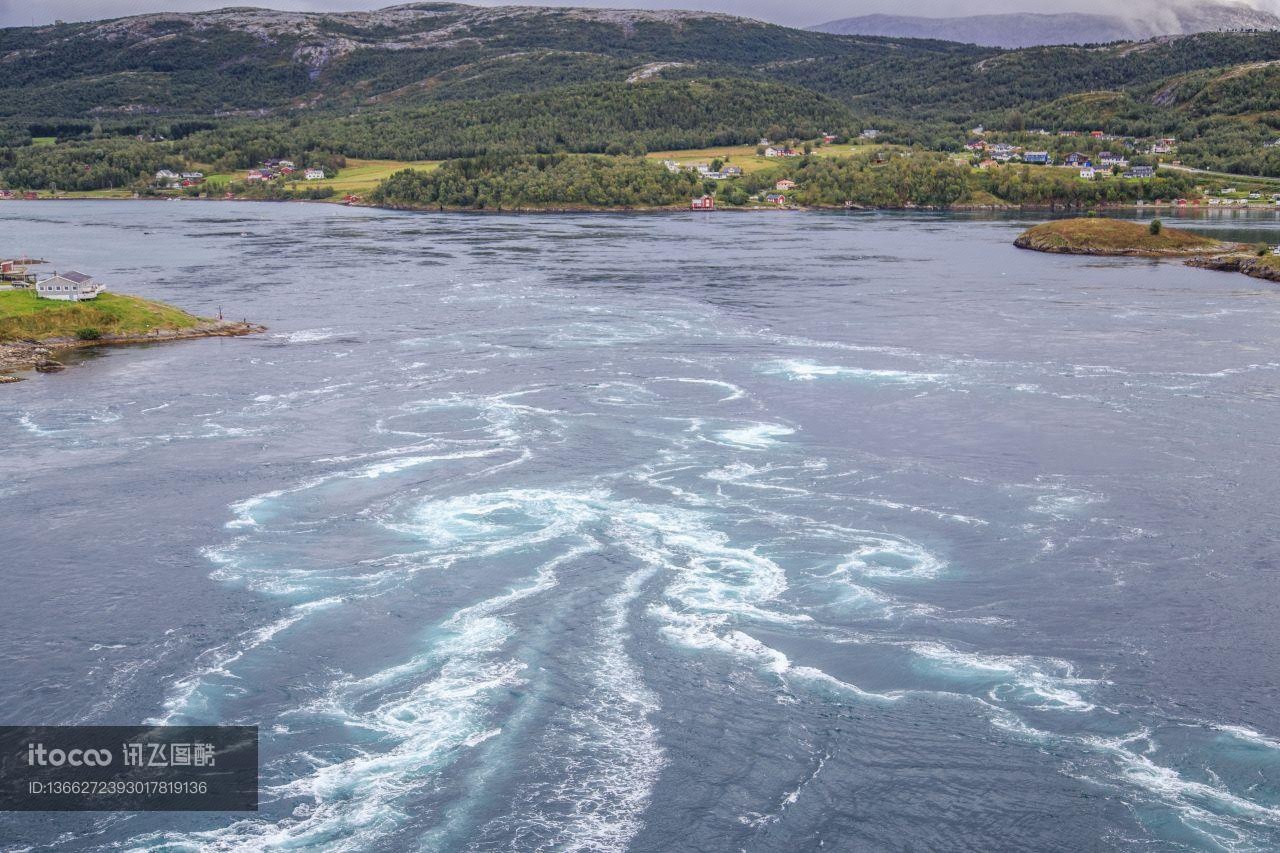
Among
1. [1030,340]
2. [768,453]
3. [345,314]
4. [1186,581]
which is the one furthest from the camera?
[345,314]

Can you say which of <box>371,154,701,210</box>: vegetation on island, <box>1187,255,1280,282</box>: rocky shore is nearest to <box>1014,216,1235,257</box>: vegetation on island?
<box>1187,255,1280,282</box>: rocky shore

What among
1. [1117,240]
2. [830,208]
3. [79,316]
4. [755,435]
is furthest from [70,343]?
[830,208]

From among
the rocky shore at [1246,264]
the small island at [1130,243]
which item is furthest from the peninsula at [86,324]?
the small island at [1130,243]

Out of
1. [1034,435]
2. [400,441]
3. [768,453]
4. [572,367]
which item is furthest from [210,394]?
[1034,435]

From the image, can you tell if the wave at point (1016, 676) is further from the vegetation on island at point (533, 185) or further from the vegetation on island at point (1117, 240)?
the vegetation on island at point (533, 185)

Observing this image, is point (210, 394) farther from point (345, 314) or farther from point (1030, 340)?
point (1030, 340)
